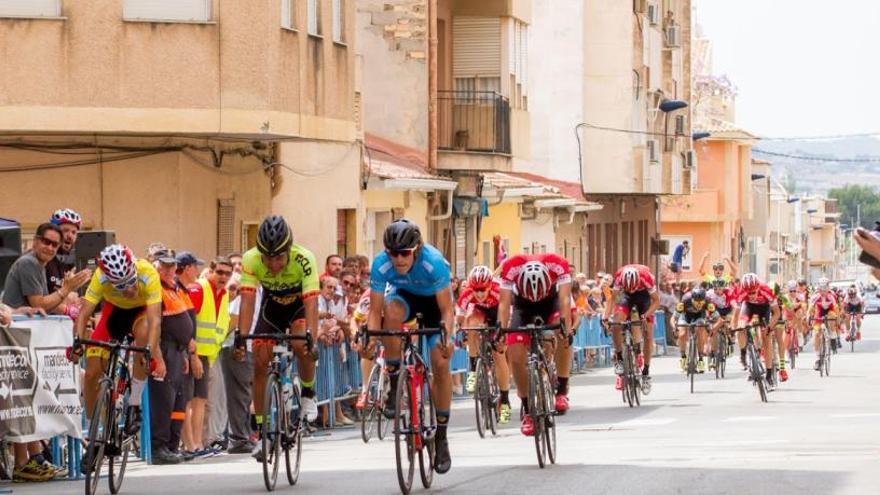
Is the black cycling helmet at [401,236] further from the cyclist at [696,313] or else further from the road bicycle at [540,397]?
the cyclist at [696,313]

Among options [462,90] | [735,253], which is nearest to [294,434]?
[462,90]

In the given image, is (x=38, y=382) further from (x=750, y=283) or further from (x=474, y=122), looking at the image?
(x=474, y=122)

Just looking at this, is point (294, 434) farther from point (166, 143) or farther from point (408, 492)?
point (166, 143)

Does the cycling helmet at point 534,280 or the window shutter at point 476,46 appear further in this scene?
the window shutter at point 476,46

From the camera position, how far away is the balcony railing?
131 ft

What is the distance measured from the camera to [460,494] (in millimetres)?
14375

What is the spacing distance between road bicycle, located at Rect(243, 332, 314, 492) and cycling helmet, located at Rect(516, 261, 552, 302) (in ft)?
13.6

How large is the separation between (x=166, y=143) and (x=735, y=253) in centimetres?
7283

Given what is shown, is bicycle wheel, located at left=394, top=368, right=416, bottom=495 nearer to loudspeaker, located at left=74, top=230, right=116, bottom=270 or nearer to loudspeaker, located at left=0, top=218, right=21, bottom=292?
loudspeaker, located at left=0, top=218, right=21, bottom=292

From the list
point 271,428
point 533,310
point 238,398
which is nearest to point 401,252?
point 271,428

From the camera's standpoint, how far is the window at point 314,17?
1086 inches

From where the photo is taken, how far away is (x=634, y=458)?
17.9 meters

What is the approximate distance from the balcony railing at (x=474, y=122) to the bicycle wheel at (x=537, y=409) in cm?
2324

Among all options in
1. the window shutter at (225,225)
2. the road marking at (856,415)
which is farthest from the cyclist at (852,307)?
the window shutter at (225,225)
